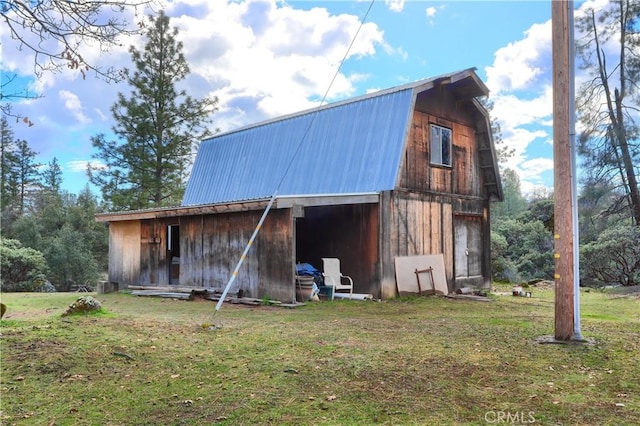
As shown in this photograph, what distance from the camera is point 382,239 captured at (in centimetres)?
1037

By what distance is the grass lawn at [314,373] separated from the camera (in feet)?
10.3

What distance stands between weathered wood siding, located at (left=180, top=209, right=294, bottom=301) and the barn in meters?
0.03

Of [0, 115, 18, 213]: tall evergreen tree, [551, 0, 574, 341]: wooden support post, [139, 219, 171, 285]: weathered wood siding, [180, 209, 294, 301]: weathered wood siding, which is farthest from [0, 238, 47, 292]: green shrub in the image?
[551, 0, 574, 341]: wooden support post

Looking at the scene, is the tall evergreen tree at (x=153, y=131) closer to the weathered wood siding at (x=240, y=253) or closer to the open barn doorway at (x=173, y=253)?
the open barn doorway at (x=173, y=253)

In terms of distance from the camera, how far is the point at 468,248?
43.0 feet

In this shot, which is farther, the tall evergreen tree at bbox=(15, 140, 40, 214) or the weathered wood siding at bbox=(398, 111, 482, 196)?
the tall evergreen tree at bbox=(15, 140, 40, 214)

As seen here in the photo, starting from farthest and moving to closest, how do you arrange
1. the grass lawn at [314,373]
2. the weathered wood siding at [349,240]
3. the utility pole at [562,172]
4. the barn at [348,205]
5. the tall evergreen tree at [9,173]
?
the tall evergreen tree at [9,173] → the weathered wood siding at [349,240] → the barn at [348,205] → the utility pole at [562,172] → the grass lawn at [314,373]

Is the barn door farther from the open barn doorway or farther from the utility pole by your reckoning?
the open barn doorway

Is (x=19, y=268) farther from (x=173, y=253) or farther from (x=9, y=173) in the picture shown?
(x=9, y=173)

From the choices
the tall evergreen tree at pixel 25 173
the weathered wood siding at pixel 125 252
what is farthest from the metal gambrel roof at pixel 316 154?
the tall evergreen tree at pixel 25 173

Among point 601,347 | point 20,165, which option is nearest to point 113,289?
point 601,347

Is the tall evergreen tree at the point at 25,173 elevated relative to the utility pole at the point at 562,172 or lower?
elevated

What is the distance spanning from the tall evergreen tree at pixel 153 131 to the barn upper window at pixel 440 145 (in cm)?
1386

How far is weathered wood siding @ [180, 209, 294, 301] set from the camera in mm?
9594
